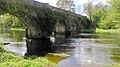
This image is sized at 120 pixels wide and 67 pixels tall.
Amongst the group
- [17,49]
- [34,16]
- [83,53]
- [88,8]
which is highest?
[88,8]

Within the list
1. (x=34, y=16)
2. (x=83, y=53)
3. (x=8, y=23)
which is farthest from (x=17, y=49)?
(x=8, y=23)

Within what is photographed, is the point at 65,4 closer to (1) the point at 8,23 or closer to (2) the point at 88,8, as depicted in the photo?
(2) the point at 88,8

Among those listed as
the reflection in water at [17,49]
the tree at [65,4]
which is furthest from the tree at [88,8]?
the reflection in water at [17,49]

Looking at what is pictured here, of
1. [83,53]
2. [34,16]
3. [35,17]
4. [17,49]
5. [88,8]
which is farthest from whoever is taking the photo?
[88,8]

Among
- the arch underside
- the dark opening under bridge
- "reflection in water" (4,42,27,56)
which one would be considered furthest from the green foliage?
"reflection in water" (4,42,27,56)

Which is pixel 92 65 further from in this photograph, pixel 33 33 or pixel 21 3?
pixel 33 33

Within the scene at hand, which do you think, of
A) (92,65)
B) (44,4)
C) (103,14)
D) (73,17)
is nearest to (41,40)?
(44,4)

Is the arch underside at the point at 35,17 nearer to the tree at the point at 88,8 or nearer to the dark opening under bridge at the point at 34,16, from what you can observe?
the dark opening under bridge at the point at 34,16

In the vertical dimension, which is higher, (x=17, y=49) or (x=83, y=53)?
(x=17, y=49)

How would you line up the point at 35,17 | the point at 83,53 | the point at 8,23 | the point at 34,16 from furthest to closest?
1. the point at 8,23
2. the point at 35,17
3. the point at 34,16
4. the point at 83,53

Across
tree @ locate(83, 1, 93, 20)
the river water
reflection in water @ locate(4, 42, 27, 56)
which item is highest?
tree @ locate(83, 1, 93, 20)

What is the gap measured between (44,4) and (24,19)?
650 centimetres

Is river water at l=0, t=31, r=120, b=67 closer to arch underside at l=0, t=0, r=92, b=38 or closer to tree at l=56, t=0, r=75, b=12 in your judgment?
arch underside at l=0, t=0, r=92, b=38

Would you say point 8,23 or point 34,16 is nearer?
point 34,16
